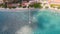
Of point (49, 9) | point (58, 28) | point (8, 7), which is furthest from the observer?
point (8, 7)

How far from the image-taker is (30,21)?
11.0m

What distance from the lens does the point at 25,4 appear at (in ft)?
47.7

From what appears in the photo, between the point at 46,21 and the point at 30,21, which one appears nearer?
the point at 46,21

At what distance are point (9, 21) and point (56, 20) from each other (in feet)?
12.1

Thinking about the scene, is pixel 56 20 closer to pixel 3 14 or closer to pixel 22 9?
pixel 22 9

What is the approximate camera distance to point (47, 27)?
9.80 meters

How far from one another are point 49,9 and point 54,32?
4.35 metres

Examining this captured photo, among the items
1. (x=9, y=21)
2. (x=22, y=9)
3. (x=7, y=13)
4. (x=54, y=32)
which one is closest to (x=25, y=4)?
(x=22, y=9)

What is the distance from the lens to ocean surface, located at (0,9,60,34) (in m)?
9.34

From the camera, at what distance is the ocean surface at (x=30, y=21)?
9.34m

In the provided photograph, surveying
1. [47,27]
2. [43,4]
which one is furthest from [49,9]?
[47,27]

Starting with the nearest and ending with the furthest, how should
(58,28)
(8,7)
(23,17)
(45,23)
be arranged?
(58,28) < (45,23) < (23,17) < (8,7)

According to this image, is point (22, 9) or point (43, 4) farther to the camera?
point (43, 4)

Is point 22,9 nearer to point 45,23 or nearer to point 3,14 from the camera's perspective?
point 3,14
